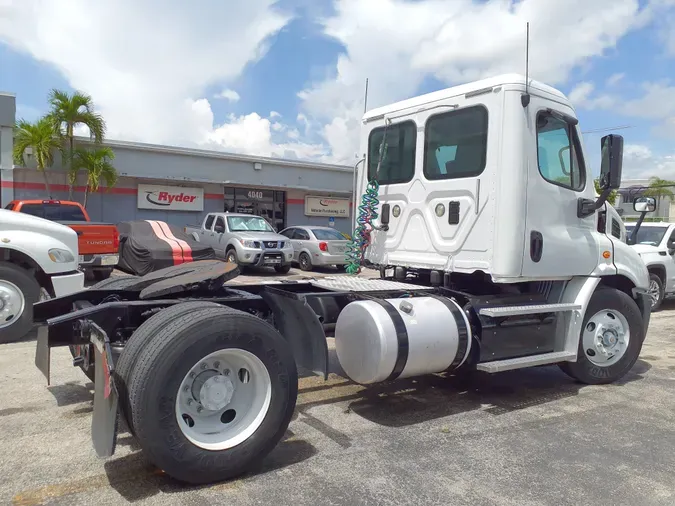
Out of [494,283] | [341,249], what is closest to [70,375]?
[494,283]

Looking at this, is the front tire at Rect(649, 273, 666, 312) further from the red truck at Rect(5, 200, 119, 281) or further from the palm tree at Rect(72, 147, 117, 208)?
the palm tree at Rect(72, 147, 117, 208)

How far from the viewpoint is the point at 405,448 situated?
4.22 metres

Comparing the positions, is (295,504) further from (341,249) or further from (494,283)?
(341,249)

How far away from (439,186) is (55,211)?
1074 centimetres

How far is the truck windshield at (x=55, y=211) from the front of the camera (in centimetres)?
1312

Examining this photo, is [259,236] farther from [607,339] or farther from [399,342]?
[399,342]

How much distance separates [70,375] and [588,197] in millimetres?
5550

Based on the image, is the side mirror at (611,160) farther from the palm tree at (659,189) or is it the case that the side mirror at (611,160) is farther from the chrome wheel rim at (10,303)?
the palm tree at (659,189)

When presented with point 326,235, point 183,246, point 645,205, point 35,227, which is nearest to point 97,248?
point 35,227

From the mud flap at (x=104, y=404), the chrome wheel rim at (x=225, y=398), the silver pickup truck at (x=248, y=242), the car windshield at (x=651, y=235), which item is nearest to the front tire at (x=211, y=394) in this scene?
the chrome wheel rim at (x=225, y=398)

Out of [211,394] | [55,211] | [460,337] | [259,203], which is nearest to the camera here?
[211,394]

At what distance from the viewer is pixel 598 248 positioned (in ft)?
19.2

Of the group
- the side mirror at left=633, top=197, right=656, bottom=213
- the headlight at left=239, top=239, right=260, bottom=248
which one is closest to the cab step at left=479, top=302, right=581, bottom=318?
the side mirror at left=633, top=197, right=656, bottom=213

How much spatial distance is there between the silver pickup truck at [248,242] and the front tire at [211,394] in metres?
12.5
